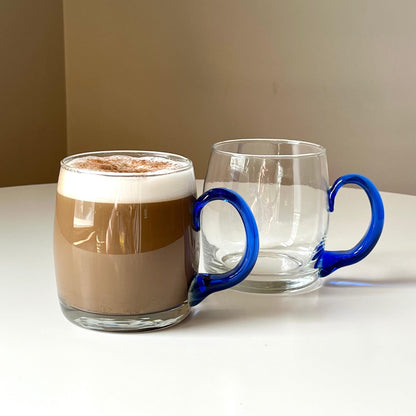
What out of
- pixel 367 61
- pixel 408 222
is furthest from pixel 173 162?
A: pixel 367 61

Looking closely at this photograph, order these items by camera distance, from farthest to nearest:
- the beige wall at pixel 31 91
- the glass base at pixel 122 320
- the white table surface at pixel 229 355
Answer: the beige wall at pixel 31 91 < the glass base at pixel 122 320 < the white table surface at pixel 229 355

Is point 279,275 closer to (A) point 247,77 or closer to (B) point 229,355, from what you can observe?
(B) point 229,355

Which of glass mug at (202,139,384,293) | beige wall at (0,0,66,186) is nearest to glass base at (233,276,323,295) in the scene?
glass mug at (202,139,384,293)

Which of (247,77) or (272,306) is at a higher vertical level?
(247,77)

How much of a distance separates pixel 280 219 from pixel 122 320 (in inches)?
7.6

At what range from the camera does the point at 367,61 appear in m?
2.17

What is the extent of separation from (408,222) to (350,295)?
1.14 ft

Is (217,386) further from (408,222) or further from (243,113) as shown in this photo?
(243,113)

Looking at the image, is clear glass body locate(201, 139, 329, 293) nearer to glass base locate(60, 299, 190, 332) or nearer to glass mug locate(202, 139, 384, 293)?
glass mug locate(202, 139, 384, 293)

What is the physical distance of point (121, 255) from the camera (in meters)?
0.50

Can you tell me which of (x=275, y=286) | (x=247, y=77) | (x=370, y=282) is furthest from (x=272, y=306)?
(x=247, y=77)

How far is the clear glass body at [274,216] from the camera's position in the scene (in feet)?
1.95

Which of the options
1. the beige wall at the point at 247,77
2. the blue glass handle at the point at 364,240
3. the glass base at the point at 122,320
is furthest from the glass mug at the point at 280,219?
the beige wall at the point at 247,77

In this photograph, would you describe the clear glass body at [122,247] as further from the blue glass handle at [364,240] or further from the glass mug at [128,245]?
the blue glass handle at [364,240]
